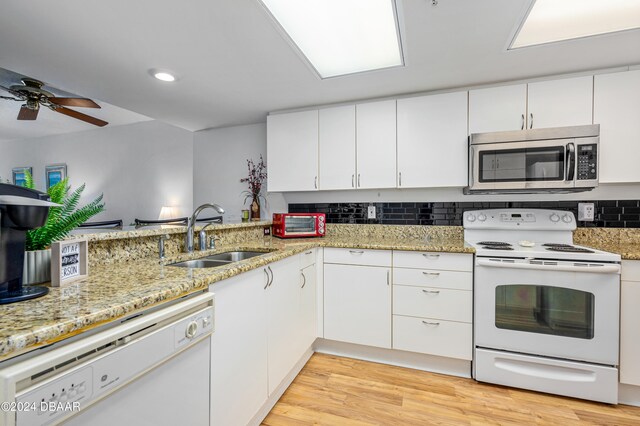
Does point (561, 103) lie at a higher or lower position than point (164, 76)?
lower

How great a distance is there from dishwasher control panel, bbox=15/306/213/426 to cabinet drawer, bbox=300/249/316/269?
111 cm

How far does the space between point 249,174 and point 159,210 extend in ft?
6.62

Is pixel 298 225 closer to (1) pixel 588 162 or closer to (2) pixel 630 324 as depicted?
(1) pixel 588 162

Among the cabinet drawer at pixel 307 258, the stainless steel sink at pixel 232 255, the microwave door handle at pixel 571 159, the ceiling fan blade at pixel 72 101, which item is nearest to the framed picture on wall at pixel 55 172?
the ceiling fan blade at pixel 72 101

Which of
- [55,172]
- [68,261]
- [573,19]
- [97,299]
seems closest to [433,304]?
[573,19]

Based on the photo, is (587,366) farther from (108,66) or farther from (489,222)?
(108,66)

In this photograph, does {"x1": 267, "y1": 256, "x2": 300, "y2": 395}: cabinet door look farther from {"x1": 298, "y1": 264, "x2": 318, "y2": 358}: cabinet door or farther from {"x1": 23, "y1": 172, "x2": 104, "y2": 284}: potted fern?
{"x1": 23, "y1": 172, "x2": 104, "y2": 284}: potted fern

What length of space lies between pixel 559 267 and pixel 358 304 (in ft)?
4.30

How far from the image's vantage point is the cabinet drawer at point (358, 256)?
2239 mm

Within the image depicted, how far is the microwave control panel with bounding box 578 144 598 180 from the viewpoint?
6.50ft

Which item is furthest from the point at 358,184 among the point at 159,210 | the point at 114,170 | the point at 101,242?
the point at 114,170

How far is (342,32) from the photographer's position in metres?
1.67

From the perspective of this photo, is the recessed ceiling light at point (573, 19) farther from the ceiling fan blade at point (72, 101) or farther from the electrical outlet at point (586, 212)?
the ceiling fan blade at point (72, 101)

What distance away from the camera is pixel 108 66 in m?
1.97
